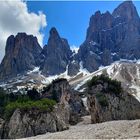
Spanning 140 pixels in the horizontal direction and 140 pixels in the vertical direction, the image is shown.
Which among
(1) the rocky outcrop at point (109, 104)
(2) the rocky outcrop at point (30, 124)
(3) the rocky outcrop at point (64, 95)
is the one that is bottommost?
(2) the rocky outcrop at point (30, 124)

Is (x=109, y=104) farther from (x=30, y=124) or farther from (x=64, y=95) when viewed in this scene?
(x=64, y=95)

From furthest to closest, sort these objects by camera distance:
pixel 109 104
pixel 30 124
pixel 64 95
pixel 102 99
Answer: pixel 64 95, pixel 102 99, pixel 109 104, pixel 30 124

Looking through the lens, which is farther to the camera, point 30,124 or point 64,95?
point 64,95

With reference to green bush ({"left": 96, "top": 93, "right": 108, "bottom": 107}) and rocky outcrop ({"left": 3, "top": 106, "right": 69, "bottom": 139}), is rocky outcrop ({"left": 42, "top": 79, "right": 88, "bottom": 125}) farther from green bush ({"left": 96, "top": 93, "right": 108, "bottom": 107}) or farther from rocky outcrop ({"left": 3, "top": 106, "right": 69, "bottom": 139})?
rocky outcrop ({"left": 3, "top": 106, "right": 69, "bottom": 139})

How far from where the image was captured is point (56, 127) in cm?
8744

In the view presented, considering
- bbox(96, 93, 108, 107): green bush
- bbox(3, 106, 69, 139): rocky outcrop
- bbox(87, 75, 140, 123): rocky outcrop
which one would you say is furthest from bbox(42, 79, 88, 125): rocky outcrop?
bbox(3, 106, 69, 139): rocky outcrop

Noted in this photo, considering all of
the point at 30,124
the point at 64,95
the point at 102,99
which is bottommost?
the point at 30,124

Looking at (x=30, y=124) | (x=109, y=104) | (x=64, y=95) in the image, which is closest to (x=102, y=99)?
(x=109, y=104)

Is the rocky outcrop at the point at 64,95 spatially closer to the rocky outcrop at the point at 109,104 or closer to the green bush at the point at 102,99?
the rocky outcrop at the point at 109,104

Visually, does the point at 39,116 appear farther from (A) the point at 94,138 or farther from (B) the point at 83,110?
(B) the point at 83,110

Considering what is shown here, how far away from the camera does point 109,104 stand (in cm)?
10044

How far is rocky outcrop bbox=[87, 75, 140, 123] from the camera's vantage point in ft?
328

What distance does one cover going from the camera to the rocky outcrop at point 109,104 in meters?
100

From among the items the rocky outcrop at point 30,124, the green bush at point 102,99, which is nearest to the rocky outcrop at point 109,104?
the green bush at point 102,99
